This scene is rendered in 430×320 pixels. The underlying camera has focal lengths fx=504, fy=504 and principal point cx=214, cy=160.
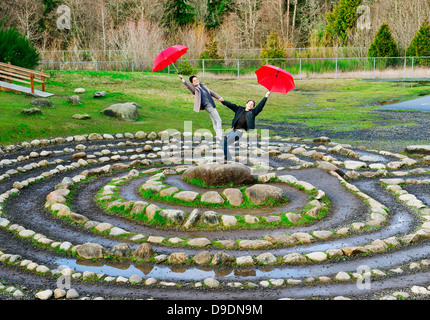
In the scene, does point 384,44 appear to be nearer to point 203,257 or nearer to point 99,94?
point 99,94

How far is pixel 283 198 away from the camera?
39.3 ft

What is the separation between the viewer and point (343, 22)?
1991 inches

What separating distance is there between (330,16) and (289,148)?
38268mm

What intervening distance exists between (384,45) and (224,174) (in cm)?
3714

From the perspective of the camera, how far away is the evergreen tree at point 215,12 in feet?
186

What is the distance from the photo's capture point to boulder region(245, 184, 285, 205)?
465 inches

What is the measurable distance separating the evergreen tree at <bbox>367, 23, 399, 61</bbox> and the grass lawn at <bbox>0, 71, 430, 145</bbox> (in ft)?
21.3

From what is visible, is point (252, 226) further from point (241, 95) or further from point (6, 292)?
point (241, 95)

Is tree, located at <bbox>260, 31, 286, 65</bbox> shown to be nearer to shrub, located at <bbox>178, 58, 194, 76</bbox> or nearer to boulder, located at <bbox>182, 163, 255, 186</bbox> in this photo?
shrub, located at <bbox>178, 58, 194, 76</bbox>

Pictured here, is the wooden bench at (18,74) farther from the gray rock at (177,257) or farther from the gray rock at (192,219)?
the gray rock at (177,257)

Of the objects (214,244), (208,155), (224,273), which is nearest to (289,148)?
(208,155)

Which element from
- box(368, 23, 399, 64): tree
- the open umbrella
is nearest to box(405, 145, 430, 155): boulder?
the open umbrella

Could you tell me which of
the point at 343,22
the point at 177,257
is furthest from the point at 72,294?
the point at 343,22

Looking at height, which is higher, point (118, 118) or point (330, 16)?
point (330, 16)
